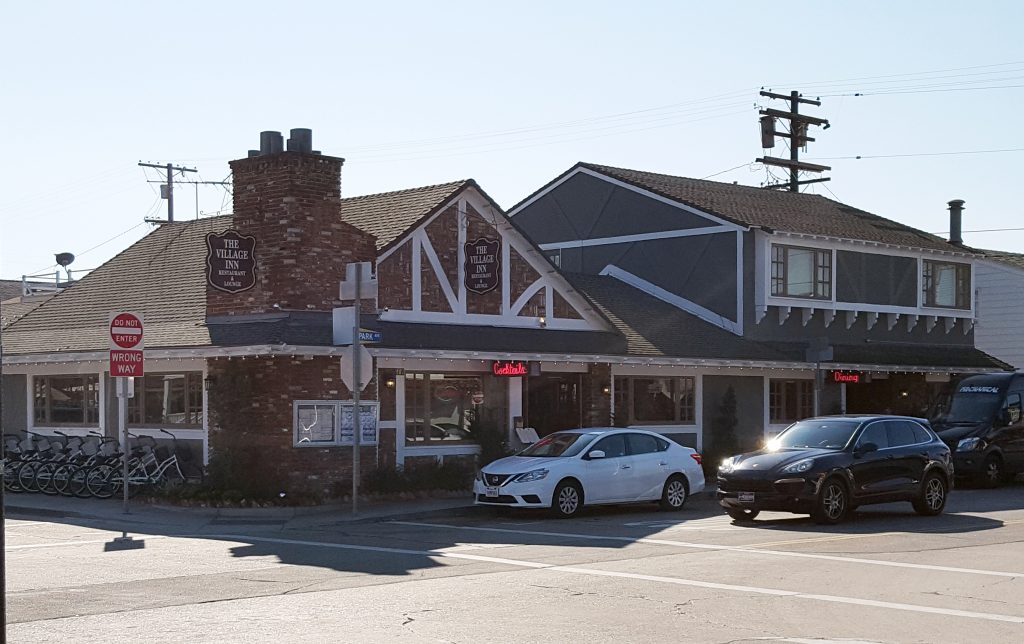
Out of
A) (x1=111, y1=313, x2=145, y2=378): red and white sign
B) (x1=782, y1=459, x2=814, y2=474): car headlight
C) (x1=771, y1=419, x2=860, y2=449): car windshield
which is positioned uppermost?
(x1=111, y1=313, x2=145, y2=378): red and white sign

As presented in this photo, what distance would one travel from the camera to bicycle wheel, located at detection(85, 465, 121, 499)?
22.7 meters

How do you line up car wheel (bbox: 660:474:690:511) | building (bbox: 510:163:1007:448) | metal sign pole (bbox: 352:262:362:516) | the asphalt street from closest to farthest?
the asphalt street
metal sign pole (bbox: 352:262:362:516)
car wheel (bbox: 660:474:690:511)
building (bbox: 510:163:1007:448)

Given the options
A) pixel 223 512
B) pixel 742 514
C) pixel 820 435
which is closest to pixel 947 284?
pixel 820 435

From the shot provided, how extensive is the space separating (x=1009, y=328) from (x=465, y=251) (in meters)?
25.0

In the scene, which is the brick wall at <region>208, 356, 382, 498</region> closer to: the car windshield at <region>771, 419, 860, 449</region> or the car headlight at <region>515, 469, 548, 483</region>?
the car headlight at <region>515, 469, 548, 483</region>

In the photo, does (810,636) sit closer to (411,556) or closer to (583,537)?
(411,556)

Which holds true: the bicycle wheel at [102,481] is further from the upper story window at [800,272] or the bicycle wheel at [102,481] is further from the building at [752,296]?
the upper story window at [800,272]

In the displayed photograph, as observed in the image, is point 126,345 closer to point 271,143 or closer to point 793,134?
point 271,143

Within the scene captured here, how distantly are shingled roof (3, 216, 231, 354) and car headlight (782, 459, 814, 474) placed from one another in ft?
33.4

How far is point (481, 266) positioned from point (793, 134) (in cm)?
2778

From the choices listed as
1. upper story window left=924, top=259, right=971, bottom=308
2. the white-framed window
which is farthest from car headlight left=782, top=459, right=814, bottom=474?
upper story window left=924, top=259, right=971, bottom=308

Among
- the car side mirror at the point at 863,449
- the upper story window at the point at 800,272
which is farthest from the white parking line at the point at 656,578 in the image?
the upper story window at the point at 800,272

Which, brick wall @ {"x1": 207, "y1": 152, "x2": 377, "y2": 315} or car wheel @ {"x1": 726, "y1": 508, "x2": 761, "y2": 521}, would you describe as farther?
brick wall @ {"x1": 207, "y1": 152, "x2": 377, "y2": 315}

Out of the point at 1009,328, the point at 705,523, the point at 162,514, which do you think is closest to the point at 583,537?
the point at 705,523
